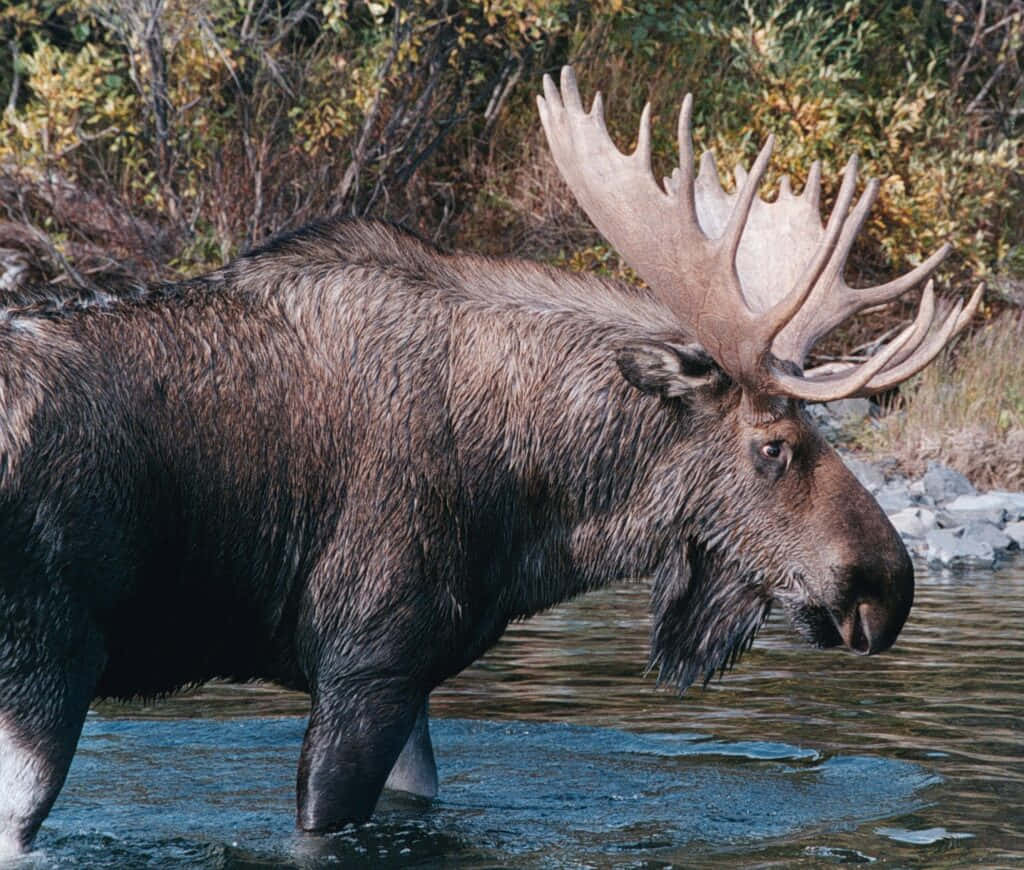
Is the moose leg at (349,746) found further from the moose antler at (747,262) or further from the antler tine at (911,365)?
the antler tine at (911,365)

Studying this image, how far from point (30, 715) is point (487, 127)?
10926mm

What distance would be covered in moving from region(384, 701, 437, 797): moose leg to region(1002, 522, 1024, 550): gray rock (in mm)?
6473

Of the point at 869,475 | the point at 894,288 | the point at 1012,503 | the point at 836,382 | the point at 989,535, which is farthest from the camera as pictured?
the point at 869,475

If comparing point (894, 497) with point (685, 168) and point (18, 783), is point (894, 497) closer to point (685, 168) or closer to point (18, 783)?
point (685, 168)

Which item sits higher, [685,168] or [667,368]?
[685,168]

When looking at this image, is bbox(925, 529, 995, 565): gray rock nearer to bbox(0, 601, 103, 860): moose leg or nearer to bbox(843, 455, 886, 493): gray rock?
bbox(843, 455, 886, 493): gray rock

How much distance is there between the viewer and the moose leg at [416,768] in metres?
5.54

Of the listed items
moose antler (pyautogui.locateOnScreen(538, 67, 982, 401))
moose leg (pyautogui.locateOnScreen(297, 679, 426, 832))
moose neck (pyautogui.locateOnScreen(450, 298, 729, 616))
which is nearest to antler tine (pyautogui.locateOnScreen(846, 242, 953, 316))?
moose antler (pyautogui.locateOnScreen(538, 67, 982, 401))

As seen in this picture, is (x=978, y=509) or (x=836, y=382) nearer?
(x=836, y=382)

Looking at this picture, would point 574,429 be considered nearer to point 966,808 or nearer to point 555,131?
point 555,131

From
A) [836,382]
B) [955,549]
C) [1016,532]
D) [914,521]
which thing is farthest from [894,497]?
[836,382]

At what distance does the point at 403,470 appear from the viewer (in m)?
4.97

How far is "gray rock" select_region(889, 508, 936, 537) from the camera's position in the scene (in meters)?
11.2

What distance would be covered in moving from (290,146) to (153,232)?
3.93 feet
